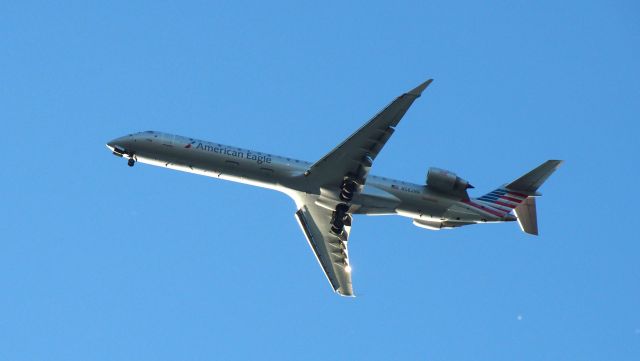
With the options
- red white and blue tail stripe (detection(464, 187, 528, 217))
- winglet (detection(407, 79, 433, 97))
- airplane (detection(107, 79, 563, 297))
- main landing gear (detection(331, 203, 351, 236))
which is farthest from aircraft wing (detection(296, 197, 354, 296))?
winglet (detection(407, 79, 433, 97))

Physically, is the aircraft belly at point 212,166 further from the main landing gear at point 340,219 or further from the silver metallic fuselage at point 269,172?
the main landing gear at point 340,219

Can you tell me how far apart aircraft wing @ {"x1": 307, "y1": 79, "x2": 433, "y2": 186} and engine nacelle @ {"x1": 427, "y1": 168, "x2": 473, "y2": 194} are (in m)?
3.64

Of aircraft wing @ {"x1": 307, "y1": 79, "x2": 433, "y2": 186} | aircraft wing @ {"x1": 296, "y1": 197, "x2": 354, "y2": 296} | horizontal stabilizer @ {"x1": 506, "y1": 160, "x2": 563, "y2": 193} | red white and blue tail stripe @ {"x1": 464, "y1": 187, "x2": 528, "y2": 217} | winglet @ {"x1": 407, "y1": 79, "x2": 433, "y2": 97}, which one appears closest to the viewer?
winglet @ {"x1": 407, "y1": 79, "x2": 433, "y2": 97}

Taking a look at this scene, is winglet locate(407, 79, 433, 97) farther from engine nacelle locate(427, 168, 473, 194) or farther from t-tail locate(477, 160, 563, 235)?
t-tail locate(477, 160, 563, 235)

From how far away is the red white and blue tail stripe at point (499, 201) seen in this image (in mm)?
48250

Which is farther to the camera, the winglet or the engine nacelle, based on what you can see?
the engine nacelle

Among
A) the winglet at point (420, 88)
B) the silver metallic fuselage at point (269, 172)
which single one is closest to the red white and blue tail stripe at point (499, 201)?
the silver metallic fuselage at point (269, 172)

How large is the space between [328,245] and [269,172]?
8311 mm

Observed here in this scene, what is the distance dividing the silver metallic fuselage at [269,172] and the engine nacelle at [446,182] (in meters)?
0.37

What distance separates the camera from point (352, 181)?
4559 centimetres

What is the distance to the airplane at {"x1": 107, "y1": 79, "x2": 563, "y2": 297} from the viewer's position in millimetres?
44781

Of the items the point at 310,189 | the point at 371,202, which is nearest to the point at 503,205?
the point at 371,202

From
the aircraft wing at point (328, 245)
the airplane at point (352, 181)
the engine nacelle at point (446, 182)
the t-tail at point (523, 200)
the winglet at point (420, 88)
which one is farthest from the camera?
the aircraft wing at point (328, 245)

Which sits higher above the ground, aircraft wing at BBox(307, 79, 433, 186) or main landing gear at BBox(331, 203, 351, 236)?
aircraft wing at BBox(307, 79, 433, 186)
